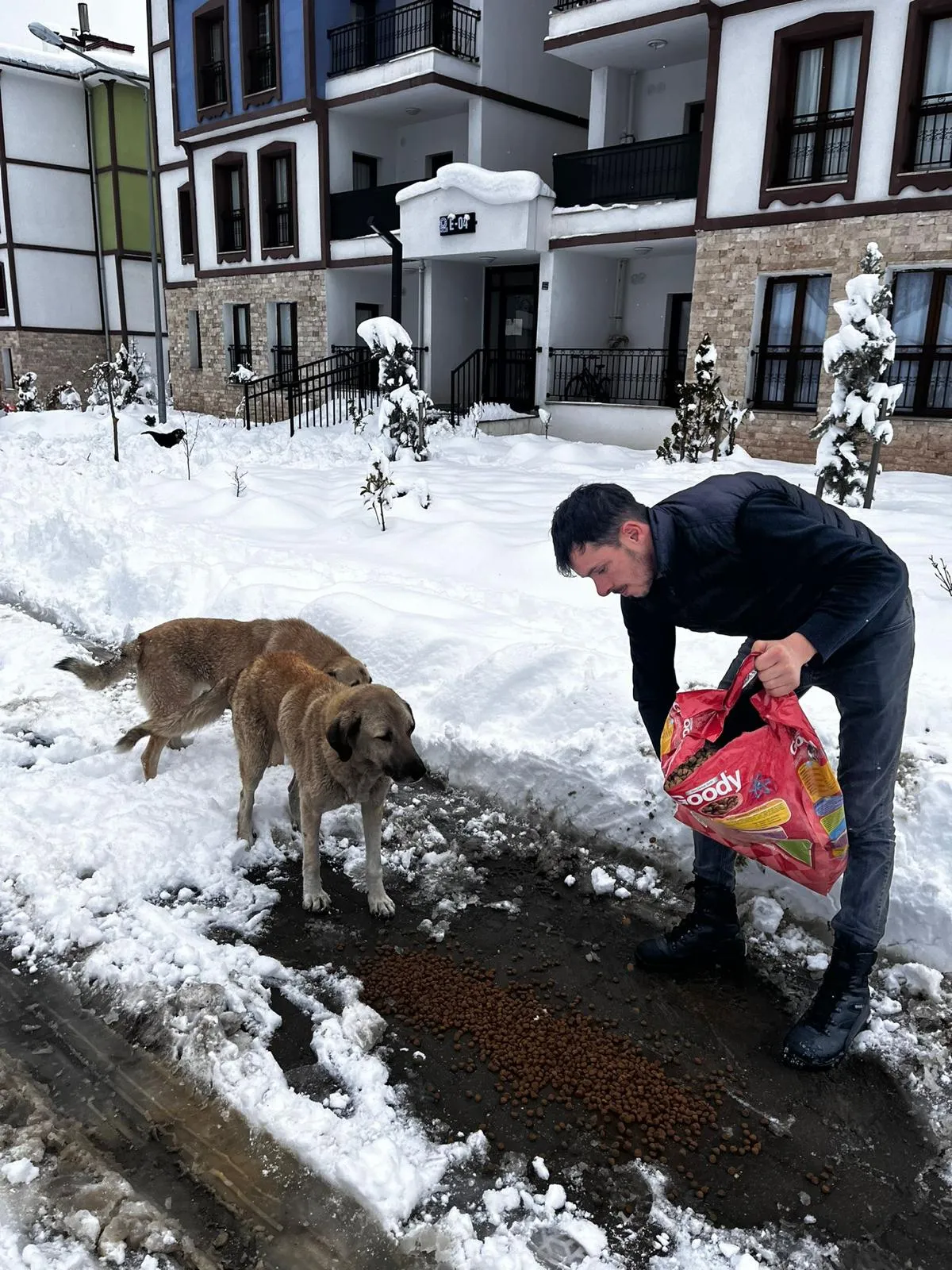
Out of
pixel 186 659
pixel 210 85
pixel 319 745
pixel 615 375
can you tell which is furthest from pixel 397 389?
pixel 210 85

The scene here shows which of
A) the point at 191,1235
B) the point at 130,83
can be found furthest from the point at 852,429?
the point at 130,83

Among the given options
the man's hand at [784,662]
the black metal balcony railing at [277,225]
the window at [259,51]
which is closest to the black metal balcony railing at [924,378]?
the man's hand at [784,662]

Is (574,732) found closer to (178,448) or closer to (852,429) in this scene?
(852,429)

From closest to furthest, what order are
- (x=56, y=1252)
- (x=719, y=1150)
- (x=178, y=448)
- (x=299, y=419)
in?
(x=56, y=1252) → (x=719, y=1150) → (x=178, y=448) → (x=299, y=419)

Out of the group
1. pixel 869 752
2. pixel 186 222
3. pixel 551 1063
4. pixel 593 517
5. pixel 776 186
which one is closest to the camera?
pixel 593 517

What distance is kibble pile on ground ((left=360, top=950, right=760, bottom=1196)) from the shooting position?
9.48ft

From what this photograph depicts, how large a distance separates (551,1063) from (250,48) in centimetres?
2804

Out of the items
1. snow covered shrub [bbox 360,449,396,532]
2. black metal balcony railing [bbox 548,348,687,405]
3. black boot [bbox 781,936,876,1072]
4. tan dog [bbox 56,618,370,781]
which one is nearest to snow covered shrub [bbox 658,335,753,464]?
black metal balcony railing [bbox 548,348,687,405]

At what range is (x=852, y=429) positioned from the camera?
10297mm

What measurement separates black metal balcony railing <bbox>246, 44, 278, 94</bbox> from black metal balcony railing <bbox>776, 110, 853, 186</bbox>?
578 inches

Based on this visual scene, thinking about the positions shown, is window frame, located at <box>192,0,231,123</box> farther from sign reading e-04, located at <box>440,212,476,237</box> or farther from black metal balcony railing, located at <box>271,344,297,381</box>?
sign reading e-04, located at <box>440,212,476,237</box>

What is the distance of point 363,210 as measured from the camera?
22359 millimetres

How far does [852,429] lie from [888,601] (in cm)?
829

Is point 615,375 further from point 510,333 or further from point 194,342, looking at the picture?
point 194,342
